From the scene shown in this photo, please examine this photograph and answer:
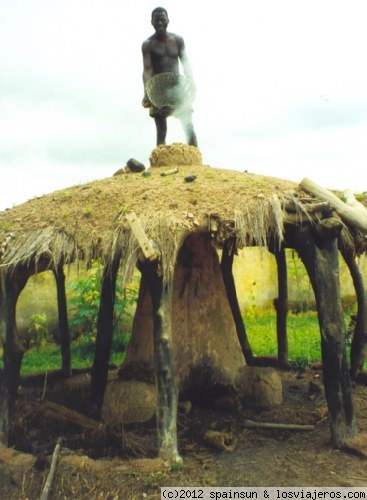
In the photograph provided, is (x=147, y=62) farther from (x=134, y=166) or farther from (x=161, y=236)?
(x=161, y=236)

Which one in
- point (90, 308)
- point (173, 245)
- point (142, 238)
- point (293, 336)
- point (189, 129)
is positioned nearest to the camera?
point (142, 238)

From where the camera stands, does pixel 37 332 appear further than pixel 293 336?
Yes

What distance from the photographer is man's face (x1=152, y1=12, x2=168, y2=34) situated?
712cm

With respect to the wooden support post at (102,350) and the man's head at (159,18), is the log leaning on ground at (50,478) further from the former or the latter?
the man's head at (159,18)

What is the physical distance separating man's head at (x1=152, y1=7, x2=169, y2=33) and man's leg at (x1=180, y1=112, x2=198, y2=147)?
3.53 ft

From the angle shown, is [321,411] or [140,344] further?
[140,344]

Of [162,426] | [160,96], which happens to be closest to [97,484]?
[162,426]

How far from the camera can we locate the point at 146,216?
18.0 feet

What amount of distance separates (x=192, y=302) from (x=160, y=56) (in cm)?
308

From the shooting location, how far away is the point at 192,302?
7.50 metres

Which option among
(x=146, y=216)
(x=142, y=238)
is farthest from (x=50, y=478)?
(x=146, y=216)

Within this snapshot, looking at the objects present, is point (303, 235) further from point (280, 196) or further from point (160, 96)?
point (160, 96)

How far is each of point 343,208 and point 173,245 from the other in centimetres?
175

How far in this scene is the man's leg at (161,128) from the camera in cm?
755
